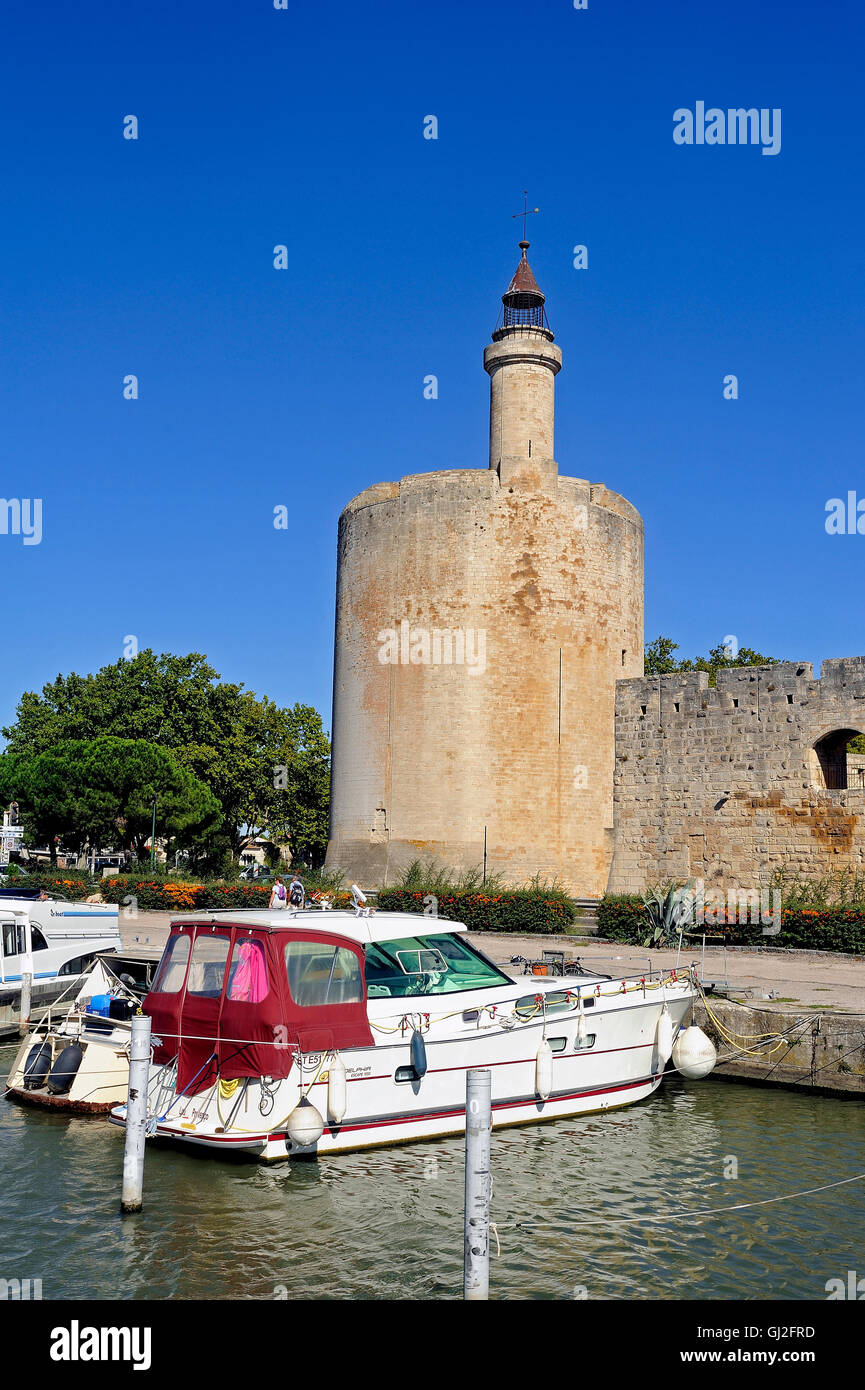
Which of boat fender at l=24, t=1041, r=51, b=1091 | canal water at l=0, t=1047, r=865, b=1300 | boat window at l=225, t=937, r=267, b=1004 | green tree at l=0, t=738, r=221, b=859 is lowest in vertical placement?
canal water at l=0, t=1047, r=865, b=1300

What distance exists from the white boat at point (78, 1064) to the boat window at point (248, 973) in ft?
6.89

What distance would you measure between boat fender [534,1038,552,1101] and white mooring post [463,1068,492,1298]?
4.66m

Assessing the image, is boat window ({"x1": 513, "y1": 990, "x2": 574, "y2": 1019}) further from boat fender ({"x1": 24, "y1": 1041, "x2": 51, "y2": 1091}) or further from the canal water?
boat fender ({"x1": 24, "y1": 1041, "x2": 51, "y2": 1091})

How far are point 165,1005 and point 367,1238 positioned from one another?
3.63m

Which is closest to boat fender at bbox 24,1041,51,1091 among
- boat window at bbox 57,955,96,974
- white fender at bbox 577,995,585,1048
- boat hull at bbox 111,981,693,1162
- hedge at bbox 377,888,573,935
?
boat hull at bbox 111,981,693,1162

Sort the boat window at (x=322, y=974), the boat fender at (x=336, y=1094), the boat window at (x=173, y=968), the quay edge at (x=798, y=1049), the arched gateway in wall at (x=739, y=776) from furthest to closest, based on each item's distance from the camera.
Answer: the arched gateway in wall at (x=739, y=776), the quay edge at (x=798, y=1049), the boat window at (x=173, y=968), the boat window at (x=322, y=974), the boat fender at (x=336, y=1094)

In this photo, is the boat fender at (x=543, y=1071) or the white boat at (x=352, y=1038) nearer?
the white boat at (x=352, y=1038)

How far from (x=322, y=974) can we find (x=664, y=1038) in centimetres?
424

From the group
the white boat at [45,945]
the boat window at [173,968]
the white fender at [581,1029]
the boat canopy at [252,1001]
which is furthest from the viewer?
the white boat at [45,945]

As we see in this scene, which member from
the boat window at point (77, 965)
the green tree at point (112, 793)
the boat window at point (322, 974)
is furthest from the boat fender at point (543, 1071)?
the green tree at point (112, 793)

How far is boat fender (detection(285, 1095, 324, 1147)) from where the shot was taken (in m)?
9.23

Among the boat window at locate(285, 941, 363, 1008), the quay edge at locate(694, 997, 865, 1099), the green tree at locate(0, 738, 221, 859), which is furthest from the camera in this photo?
the green tree at locate(0, 738, 221, 859)

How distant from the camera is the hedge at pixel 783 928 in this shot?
18.6 metres

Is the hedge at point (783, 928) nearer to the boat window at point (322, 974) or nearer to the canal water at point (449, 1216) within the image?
the canal water at point (449, 1216)
